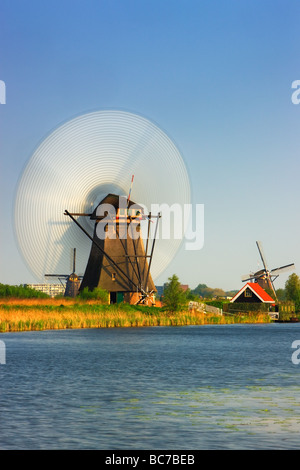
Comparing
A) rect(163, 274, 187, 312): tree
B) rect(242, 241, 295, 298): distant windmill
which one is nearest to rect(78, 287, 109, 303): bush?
rect(163, 274, 187, 312): tree

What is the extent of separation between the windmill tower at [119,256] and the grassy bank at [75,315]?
384 cm

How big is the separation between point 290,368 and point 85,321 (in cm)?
2593

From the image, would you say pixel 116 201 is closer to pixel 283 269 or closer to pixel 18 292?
pixel 18 292

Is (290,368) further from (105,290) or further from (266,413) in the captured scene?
(105,290)

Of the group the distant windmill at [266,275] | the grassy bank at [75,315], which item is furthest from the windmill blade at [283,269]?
the grassy bank at [75,315]

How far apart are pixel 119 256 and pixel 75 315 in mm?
15264

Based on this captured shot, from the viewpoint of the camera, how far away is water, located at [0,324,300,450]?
569 inches

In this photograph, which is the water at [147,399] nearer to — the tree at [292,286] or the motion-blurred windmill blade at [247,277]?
the motion-blurred windmill blade at [247,277]

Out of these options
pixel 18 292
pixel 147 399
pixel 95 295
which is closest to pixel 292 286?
pixel 95 295

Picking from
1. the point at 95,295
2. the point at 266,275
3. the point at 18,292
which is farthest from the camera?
the point at 266,275

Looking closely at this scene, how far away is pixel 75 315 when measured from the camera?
55.0 meters

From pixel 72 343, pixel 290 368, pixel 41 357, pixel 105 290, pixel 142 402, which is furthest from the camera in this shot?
pixel 105 290
